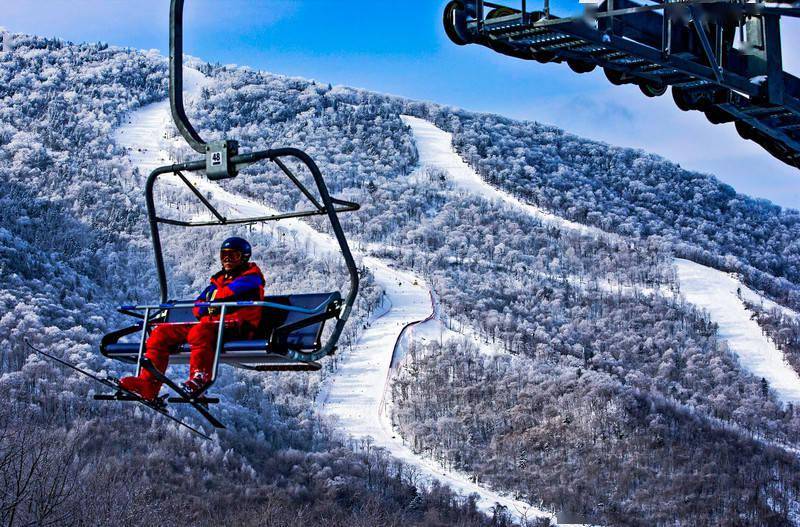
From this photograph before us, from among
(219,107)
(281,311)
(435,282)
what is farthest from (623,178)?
(281,311)

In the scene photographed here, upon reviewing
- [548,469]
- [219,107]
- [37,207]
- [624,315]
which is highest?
[219,107]

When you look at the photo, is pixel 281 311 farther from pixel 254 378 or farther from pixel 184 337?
pixel 254 378

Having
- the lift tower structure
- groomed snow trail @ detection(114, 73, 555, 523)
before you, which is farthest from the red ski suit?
groomed snow trail @ detection(114, 73, 555, 523)

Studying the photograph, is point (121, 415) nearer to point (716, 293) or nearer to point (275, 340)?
point (716, 293)

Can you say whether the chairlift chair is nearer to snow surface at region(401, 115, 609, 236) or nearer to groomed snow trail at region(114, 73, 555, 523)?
groomed snow trail at region(114, 73, 555, 523)

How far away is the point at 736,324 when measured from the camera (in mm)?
88875

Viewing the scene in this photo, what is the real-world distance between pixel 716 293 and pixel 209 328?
298ft

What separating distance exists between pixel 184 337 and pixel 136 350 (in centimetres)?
45

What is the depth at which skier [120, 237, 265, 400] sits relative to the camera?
1008 cm

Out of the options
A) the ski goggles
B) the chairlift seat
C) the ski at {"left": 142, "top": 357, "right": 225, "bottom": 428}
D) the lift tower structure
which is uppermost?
the lift tower structure

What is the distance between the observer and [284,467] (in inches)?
2498

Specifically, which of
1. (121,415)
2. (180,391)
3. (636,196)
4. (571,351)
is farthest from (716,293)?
(180,391)

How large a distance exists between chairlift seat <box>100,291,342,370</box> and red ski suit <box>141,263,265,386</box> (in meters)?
0.11

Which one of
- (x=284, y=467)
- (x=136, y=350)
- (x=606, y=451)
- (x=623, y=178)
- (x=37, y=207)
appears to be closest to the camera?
(x=136, y=350)
